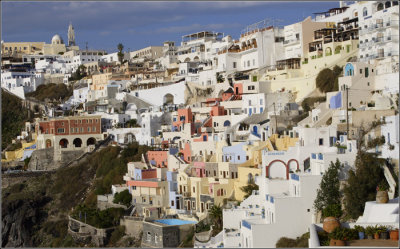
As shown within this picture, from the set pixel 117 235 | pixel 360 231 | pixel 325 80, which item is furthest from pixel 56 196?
pixel 360 231

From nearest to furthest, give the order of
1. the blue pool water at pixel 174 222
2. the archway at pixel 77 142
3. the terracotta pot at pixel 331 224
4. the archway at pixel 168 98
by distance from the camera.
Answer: the terracotta pot at pixel 331 224 → the blue pool water at pixel 174 222 → the archway at pixel 77 142 → the archway at pixel 168 98

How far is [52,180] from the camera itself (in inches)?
1848

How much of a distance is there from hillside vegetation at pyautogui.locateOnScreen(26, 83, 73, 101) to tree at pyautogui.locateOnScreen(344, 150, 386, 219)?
45.2 meters

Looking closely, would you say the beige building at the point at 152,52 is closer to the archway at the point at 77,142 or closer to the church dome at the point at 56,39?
the church dome at the point at 56,39

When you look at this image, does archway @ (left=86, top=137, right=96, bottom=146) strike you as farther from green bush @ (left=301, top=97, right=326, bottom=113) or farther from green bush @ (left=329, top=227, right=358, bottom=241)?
green bush @ (left=329, top=227, right=358, bottom=241)

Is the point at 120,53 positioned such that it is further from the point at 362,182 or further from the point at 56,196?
the point at 362,182

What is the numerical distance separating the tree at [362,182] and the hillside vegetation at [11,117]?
127 feet

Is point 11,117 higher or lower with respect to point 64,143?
higher

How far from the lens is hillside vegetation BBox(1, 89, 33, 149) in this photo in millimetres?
57781

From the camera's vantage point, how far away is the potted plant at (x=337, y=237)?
16.9m

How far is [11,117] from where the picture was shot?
201ft

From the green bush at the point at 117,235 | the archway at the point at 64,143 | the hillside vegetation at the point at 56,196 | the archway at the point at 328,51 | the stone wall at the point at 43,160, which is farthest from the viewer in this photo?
the archway at the point at 64,143

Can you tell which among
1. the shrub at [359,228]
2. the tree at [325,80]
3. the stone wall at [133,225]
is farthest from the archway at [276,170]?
the tree at [325,80]

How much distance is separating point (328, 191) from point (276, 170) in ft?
15.3
